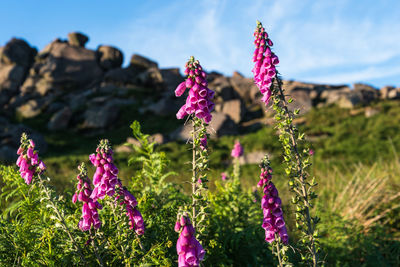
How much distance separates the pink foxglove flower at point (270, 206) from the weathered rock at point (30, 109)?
38.8 metres

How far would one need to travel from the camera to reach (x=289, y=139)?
2662 millimetres

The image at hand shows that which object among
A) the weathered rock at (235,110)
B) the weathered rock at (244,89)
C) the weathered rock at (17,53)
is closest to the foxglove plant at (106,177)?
the weathered rock at (235,110)

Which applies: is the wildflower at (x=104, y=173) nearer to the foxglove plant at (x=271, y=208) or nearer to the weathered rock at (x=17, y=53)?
the foxglove plant at (x=271, y=208)

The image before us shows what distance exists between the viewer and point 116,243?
2.95m

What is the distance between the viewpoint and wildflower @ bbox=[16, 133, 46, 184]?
2811 mm

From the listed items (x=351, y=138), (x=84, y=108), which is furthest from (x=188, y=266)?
(x=84, y=108)

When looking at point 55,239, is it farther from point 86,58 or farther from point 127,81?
point 86,58

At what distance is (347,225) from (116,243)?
497 centimetres

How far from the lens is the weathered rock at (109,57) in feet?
168

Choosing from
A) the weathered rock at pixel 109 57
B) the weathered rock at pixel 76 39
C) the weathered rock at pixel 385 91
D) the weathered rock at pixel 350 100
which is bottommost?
the weathered rock at pixel 350 100

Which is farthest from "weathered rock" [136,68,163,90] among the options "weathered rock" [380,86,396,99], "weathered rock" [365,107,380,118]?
"weathered rock" [380,86,396,99]

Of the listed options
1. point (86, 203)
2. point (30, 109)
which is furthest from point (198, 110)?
point (30, 109)

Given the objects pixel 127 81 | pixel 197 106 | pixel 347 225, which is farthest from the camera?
pixel 127 81

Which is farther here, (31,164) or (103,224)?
(103,224)
